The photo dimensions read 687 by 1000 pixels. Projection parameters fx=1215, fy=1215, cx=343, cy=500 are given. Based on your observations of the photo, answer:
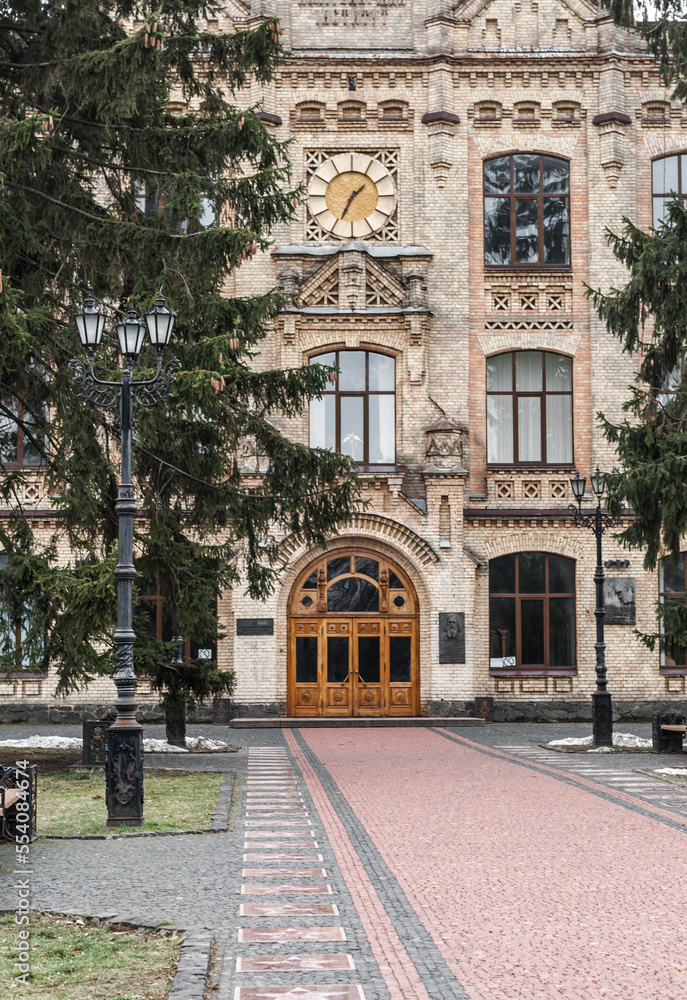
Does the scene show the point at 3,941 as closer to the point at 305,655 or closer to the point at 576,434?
the point at 305,655

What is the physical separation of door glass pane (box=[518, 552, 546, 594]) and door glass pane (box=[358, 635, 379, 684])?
359 centimetres

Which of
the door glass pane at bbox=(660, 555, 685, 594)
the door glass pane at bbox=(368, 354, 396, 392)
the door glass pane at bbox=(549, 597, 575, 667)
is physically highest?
the door glass pane at bbox=(368, 354, 396, 392)

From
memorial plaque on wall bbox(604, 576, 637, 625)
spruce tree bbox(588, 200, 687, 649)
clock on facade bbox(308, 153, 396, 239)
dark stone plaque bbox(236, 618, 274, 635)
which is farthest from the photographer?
clock on facade bbox(308, 153, 396, 239)

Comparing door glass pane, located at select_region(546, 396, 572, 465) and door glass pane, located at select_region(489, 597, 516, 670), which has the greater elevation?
door glass pane, located at select_region(546, 396, 572, 465)

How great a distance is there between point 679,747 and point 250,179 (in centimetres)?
1127

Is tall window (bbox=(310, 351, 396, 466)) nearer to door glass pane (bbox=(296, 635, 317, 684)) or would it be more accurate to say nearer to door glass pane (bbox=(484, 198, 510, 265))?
door glass pane (bbox=(484, 198, 510, 265))

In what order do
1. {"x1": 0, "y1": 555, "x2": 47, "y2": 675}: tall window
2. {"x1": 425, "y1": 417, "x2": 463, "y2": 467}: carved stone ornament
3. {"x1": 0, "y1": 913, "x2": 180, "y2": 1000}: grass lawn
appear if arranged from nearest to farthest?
{"x1": 0, "y1": 913, "x2": 180, "y2": 1000}: grass lawn
{"x1": 0, "y1": 555, "x2": 47, "y2": 675}: tall window
{"x1": 425, "y1": 417, "x2": 463, "y2": 467}: carved stone ornament

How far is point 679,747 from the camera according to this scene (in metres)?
19.8

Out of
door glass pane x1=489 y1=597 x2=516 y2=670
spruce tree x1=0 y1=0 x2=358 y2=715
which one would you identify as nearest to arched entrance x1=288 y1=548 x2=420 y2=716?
door glass pane x1=489 y1=597 x2=516 y2=670

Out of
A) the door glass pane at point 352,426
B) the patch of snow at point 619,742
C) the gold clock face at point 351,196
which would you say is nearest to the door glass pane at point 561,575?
the door glass pane at point 352,426

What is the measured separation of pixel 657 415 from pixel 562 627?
31.0 ft

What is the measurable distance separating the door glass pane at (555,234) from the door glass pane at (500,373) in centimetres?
257

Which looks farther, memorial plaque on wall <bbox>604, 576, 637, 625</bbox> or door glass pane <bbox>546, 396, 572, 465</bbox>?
door glass pane <bbox>546, 396, 572, 465</bbox>

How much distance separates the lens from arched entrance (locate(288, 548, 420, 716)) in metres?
27.4
